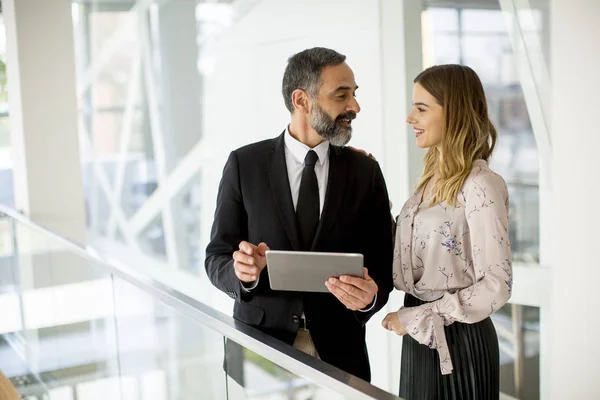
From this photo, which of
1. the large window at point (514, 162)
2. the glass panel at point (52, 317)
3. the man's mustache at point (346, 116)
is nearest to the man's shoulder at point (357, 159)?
the man's mustache at point (346, 116)

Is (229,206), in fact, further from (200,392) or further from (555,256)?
(555,256)

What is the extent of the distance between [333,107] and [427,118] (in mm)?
331

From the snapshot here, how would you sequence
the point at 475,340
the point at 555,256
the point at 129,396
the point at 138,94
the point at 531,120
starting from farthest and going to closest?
1. the point at 138,94
2. the point at 531,120
3. the point at 129,396
4. the point at 555,256
5. the point at 475,340

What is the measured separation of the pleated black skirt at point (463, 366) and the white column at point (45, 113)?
4266 mm

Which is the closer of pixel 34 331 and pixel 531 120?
pixel 531 120

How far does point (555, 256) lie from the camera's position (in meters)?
3.27

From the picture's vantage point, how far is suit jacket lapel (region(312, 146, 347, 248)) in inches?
98.3

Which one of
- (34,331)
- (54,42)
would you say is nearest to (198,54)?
(54,42)

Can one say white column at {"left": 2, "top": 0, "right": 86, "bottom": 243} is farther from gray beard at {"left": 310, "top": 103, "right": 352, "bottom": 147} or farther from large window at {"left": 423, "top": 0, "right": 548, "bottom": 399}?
gray beard at {"left": 310, "top": 103, "right": 352, "bottom": 147}

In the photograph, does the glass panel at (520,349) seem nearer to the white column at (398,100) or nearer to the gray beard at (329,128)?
the white column at (398,100)

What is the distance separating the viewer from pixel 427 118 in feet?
7.95

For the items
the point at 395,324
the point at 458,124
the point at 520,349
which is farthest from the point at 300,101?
the point at 520,349

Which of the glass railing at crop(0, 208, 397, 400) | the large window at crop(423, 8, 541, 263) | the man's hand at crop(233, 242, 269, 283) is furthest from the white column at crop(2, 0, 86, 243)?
the man's hand at crop(233, 242, 269, 283)

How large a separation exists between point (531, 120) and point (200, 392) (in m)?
2.50
